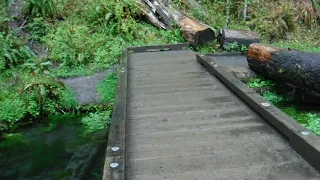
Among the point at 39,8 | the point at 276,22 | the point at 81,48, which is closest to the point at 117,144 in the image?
the point at 81,48

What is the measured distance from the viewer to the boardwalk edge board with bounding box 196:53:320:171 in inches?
104

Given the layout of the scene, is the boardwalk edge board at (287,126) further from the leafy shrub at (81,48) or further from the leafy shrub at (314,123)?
the leafy shrub at (81,48)

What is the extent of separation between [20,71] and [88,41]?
1997mm

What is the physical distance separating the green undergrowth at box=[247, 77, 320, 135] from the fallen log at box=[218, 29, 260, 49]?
6.89 ft

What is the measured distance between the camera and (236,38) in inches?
374

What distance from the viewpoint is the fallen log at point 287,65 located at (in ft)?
19.8

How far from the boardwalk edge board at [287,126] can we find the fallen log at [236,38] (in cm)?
499

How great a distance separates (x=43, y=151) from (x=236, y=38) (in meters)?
6.06

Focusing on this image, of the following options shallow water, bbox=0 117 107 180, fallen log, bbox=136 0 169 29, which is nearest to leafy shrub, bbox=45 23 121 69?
fallen log, bbox=136 0 169 29

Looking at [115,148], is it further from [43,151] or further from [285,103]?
[285,103]

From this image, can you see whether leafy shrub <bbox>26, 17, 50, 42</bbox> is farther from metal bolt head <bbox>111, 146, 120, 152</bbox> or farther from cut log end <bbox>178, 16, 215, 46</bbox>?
metal bolt head <bbox>111, 146, 120, 152</bbox>

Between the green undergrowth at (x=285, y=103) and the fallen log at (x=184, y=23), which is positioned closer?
the green undergrowth at (x=285, y=103)

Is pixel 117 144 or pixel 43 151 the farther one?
pixel 43 151

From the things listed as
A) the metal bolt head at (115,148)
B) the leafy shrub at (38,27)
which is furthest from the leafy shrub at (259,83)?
the leafy shrub at (38,27)
